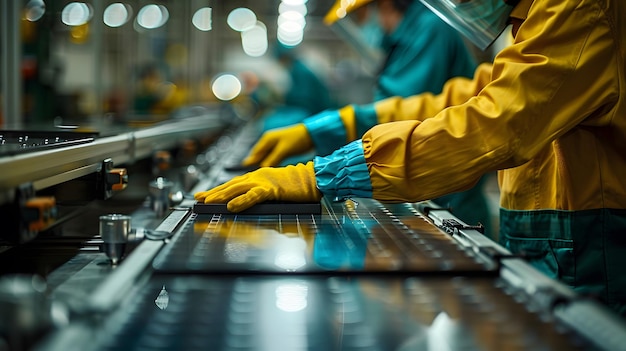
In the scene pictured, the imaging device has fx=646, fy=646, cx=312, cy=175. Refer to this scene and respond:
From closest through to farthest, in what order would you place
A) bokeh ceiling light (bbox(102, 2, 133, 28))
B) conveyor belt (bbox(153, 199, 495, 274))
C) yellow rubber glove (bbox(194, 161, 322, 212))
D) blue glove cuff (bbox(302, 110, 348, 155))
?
conveyor belt (bbox(153, 199, 495, 274)) → yellow rubber glove (bbox(194, 161, 322, 212)) → blue glove cuff (bbox(302, 110, 348, 155)) → bokeh ceiling light (bbox(102, 2, 133, 28))

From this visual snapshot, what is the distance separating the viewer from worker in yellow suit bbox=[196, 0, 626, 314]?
4.23ft

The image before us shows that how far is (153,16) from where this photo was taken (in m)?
8.82

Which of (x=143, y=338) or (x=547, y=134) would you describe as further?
(x=547, y=134)

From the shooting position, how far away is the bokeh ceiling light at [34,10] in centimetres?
511

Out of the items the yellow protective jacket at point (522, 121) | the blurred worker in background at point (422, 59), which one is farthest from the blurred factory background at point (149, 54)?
the yellow protective jacket at point (522, 121)

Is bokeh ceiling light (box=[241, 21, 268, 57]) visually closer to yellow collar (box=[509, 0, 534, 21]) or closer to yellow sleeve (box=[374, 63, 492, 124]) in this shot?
yellow sleeve (box=[374, 63, 492, 124])

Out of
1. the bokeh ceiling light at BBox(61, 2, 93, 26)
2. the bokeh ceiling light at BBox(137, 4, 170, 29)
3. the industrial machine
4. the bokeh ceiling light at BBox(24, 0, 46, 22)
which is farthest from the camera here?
the bokeh ceiling light at BBox(137, 4, 170, 29)

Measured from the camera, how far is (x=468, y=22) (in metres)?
1.61

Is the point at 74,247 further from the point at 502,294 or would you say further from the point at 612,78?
the point at 612,78

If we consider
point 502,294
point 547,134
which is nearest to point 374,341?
point 502,294

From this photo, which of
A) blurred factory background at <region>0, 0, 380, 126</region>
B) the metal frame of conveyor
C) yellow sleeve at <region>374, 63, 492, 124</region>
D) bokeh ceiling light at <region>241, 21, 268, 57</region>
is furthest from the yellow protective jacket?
bokeh ceiling light at <region>241, 21, 268, 57</region>

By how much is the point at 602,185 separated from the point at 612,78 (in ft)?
0.89

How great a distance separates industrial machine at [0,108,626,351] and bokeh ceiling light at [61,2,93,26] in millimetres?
4952

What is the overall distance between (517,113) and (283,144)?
3.04ft
